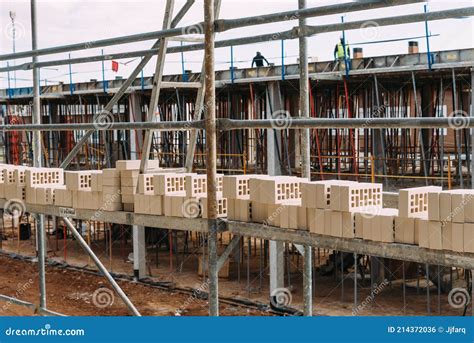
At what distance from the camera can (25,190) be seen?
33.7ft

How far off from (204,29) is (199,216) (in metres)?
2.00

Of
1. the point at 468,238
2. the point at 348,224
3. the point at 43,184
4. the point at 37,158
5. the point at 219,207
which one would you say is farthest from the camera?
the point at 37,158

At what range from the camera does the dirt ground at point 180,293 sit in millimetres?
16750

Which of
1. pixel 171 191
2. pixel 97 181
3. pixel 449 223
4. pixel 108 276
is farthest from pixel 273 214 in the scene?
pixel 108 276

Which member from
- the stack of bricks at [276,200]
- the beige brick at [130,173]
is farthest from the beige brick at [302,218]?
the beige brick at [130,173]

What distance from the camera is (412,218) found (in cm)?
636

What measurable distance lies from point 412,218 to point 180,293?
12946 mm

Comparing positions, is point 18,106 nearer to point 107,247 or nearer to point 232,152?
point 107,247

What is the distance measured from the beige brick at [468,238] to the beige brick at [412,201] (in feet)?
1.99

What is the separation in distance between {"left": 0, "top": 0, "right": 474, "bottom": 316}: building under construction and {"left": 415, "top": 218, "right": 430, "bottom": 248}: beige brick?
1cm

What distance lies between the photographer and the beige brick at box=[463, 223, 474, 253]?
5891 millimetres

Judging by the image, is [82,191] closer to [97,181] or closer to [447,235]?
[97,181]

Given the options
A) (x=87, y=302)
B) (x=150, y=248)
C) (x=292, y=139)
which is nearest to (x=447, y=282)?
(x=292, y=139)

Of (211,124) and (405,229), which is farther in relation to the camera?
(211,124)
